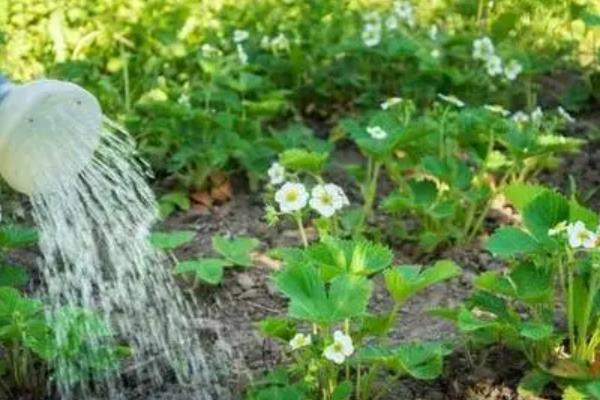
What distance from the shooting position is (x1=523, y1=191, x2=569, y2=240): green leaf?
8.88 feet

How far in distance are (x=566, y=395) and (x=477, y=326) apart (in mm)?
212

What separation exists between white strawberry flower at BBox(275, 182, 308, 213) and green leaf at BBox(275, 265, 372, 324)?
0.32 metres

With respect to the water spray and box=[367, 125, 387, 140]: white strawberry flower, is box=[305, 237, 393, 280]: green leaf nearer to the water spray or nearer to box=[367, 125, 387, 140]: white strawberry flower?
the water spray

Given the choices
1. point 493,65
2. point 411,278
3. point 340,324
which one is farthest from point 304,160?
point 493,65

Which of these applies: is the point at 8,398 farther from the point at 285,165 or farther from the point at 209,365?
the point at 285,165

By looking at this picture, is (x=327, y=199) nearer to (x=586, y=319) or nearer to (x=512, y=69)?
(x=586, y=319)

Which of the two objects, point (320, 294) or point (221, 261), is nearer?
point (320, 294)

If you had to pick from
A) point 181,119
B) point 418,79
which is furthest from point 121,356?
point 418,79

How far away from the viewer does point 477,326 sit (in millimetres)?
2590

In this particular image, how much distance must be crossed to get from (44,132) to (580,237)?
1.07m

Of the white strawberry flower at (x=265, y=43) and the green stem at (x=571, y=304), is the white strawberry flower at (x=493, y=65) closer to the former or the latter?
the white strawberry flower at (x=265, y=43)

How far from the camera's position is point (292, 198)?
2871 millimetres

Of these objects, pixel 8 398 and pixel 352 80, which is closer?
pixel 8 398

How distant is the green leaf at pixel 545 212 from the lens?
107 inches
